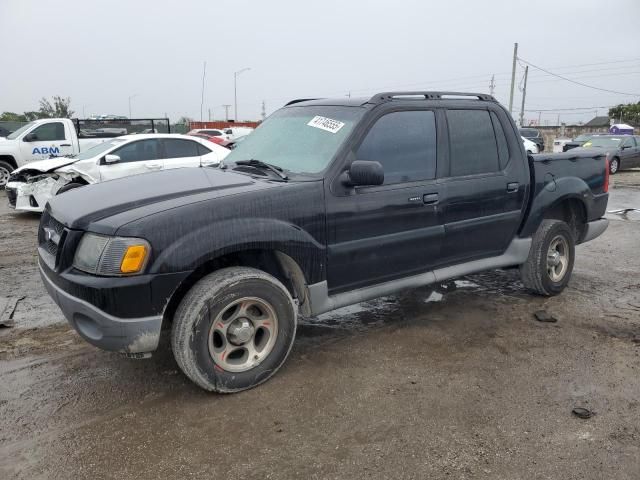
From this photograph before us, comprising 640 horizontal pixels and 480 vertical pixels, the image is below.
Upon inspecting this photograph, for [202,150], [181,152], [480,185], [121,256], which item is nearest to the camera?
[121,256]

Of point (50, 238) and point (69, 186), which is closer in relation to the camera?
point (50, 238)

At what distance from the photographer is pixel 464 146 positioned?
14.3ft

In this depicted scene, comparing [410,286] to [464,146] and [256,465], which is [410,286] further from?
[256,465]

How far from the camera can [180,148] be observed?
33.5ft

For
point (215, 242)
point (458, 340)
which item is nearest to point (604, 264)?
point (458, 340)

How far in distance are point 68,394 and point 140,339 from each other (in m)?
0.82

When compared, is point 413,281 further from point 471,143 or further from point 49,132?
point 49,132

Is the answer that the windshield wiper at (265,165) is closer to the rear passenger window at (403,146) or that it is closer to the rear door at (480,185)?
the rear passenger window at (403,146)

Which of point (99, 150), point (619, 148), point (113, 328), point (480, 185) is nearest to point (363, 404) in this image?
point (113, 328)

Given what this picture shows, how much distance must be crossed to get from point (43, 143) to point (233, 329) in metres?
12.5

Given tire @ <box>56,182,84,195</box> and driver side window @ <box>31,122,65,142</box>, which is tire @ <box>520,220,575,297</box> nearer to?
tire @ <box>56,182,84,195</box>

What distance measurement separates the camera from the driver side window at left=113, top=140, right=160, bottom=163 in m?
9.74

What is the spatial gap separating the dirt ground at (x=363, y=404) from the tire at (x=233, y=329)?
15 cm

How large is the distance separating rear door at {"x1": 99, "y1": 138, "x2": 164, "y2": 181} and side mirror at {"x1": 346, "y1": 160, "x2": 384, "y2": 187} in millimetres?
6991
